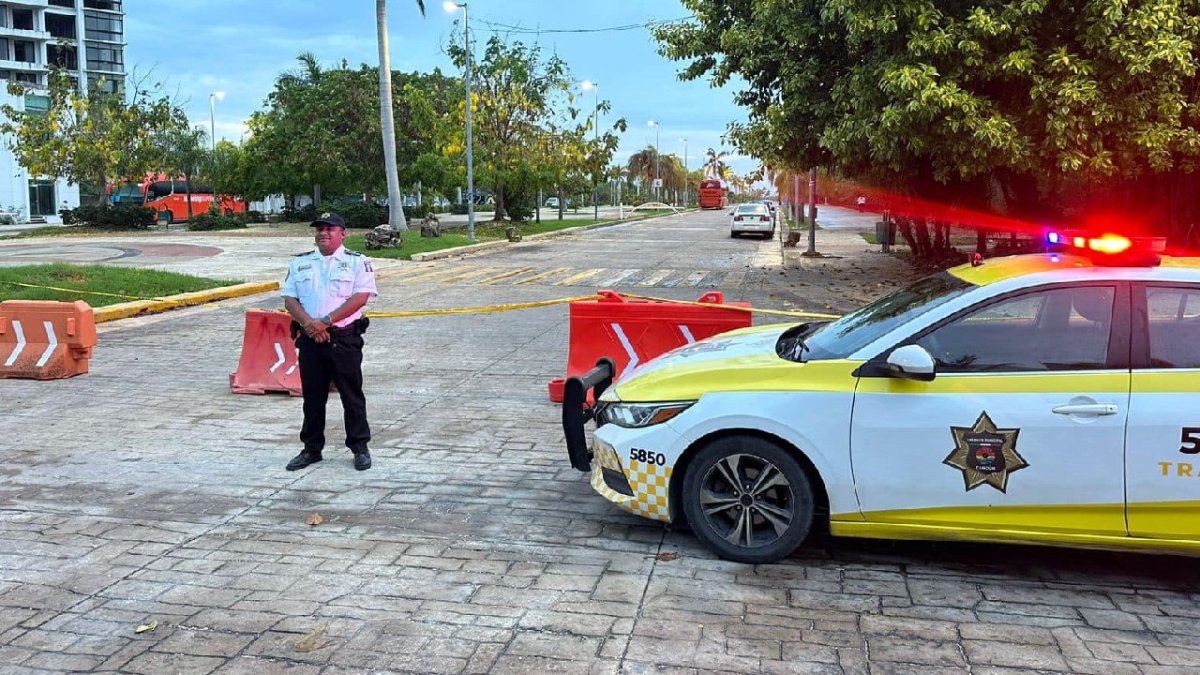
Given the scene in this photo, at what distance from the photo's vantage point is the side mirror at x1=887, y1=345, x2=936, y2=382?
13.8ft

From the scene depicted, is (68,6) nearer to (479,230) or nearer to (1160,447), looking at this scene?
(479,230)

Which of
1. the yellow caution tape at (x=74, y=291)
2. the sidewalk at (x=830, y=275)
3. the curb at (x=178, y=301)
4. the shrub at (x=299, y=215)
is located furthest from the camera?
the shrub at (x=299, y=215)

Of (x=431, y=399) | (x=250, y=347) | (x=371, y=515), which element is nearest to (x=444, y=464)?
(x=371, y=515)

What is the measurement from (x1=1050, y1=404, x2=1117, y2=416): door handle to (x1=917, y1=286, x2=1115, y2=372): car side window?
0.64 ft

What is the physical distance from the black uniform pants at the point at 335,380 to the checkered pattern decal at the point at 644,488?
216 cm

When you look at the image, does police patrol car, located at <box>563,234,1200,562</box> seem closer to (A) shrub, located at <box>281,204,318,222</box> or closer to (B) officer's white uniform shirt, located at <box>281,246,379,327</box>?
(B) officer's white uniform shirt, located at <box>281,246,379,327</box>

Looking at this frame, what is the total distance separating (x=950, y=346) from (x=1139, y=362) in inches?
31.8

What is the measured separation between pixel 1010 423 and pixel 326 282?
4263mm

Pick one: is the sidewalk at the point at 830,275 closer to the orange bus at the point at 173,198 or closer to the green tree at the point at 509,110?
the green tree at the point at 509,110

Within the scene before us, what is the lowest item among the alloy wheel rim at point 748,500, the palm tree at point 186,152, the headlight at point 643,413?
the alloy wheel rim at point 748,500

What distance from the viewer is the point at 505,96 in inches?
1513

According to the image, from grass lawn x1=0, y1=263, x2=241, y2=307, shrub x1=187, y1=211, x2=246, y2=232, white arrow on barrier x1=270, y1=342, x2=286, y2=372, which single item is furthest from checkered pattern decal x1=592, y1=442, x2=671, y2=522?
shrub x1=187, y1=211, x2=246, y2=232

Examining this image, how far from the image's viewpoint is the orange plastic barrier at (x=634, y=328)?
7.78m

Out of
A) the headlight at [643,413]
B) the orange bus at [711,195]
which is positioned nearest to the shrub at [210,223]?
the headlight at [643,413]
